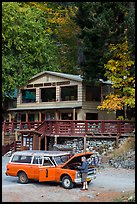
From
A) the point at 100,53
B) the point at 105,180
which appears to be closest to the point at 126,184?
the point at 105,180

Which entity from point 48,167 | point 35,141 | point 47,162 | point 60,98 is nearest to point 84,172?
point 48,167

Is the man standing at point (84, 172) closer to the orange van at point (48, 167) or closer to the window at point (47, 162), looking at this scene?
the orange van at point (48, 167)

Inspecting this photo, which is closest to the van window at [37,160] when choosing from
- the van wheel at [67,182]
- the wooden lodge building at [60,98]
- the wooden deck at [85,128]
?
the van wheel at [67,182]

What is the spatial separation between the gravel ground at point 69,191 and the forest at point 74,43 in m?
8.74

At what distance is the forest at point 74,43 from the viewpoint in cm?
2855

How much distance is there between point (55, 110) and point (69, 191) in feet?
57.3

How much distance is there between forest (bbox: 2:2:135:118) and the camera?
93.7ft

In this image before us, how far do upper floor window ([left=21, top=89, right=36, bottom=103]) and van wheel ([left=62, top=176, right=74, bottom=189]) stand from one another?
68.0 feet

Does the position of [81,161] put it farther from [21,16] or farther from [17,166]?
[21,16]

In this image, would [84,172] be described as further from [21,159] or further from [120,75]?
[120,75]

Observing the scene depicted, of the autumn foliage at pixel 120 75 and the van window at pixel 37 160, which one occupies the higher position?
the autumn foliage at pixel 120 75

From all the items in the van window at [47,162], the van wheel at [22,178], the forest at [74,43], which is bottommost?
the van wheel at [22,178]

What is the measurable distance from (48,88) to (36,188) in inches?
761

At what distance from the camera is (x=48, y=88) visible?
36.8 metres
